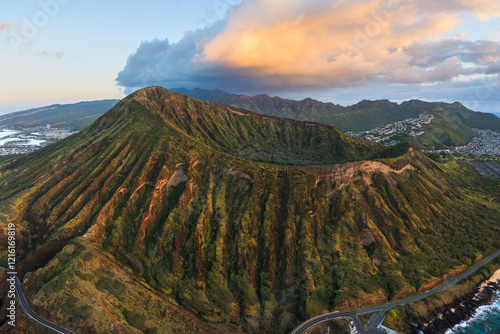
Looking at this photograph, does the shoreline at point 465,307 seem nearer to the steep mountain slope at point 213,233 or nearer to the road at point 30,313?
the steep mountain slope at point 213,233

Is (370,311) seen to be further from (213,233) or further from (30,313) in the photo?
(30,313)

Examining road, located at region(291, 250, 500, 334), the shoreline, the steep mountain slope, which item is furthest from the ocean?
the steep mountain slope

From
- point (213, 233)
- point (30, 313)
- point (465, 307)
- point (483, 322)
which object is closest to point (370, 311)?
point (465, 307)

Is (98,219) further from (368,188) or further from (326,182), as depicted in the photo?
(368,188)

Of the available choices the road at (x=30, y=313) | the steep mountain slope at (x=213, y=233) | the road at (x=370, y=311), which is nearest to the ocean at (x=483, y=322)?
the road at (x=370, y=311)

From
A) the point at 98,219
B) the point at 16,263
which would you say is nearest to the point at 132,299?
the point at 98,219

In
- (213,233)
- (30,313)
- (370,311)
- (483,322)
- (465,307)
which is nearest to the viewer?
(30,313)
